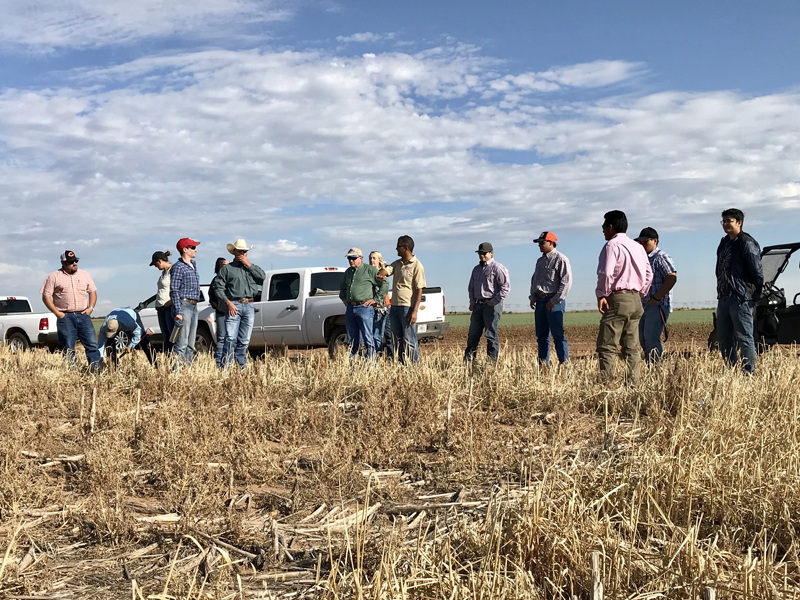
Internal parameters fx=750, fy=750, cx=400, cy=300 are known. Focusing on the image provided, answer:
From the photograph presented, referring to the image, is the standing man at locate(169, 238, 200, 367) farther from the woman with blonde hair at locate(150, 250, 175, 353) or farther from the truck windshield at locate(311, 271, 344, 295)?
the truck windshield at locate(311, 271, 344, 295)

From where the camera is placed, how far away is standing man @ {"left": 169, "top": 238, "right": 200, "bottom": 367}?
1036cm

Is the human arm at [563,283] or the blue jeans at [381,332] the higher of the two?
the human arm at [563,283]

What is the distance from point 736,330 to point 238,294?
6.58 meters

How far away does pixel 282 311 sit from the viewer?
1453 cm

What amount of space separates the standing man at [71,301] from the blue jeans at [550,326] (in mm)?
6207

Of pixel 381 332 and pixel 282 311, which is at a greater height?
pixel 282 311

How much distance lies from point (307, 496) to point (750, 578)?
258 cm

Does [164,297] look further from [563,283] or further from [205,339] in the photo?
[563,283]

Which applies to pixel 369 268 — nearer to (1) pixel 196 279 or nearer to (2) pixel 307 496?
(1) pixel 196 279

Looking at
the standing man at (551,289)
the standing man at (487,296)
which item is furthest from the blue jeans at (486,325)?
the standing man at (551,289)

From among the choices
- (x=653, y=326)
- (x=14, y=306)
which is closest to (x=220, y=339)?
(x=653, y=326)

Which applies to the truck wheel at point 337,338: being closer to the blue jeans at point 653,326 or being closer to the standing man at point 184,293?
the standing man at point 184,293

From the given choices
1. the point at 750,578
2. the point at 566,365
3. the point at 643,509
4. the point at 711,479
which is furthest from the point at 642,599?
the point at 566,365

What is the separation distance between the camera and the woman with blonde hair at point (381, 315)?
11.2 m
